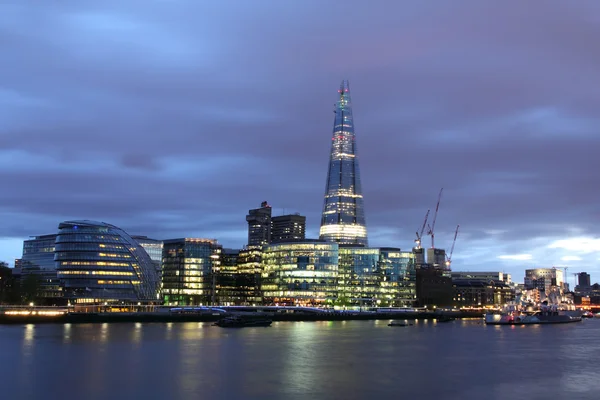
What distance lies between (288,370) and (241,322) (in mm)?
98520

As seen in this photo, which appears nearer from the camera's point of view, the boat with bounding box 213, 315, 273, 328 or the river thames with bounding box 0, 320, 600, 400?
the river thames with bounding box 0, 320, 600, 400

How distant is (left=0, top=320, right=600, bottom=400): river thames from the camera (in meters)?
53.9

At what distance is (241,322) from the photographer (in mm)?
163750

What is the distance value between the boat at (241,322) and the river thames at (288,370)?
5690 cm

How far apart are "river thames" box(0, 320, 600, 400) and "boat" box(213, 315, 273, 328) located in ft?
187

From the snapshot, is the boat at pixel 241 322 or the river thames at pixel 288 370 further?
the boat at pixel 241 322

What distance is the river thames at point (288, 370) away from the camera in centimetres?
5388

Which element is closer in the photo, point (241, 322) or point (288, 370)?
point (288, 370)

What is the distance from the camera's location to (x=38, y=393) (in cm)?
5247

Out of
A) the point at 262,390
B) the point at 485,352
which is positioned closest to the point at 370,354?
the point at 485,352

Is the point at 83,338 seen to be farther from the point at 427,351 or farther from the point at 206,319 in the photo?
the point at 206,319

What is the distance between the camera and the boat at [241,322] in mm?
160625

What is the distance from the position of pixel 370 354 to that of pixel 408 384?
26.8 metres

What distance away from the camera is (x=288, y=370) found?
6706 centimetres
